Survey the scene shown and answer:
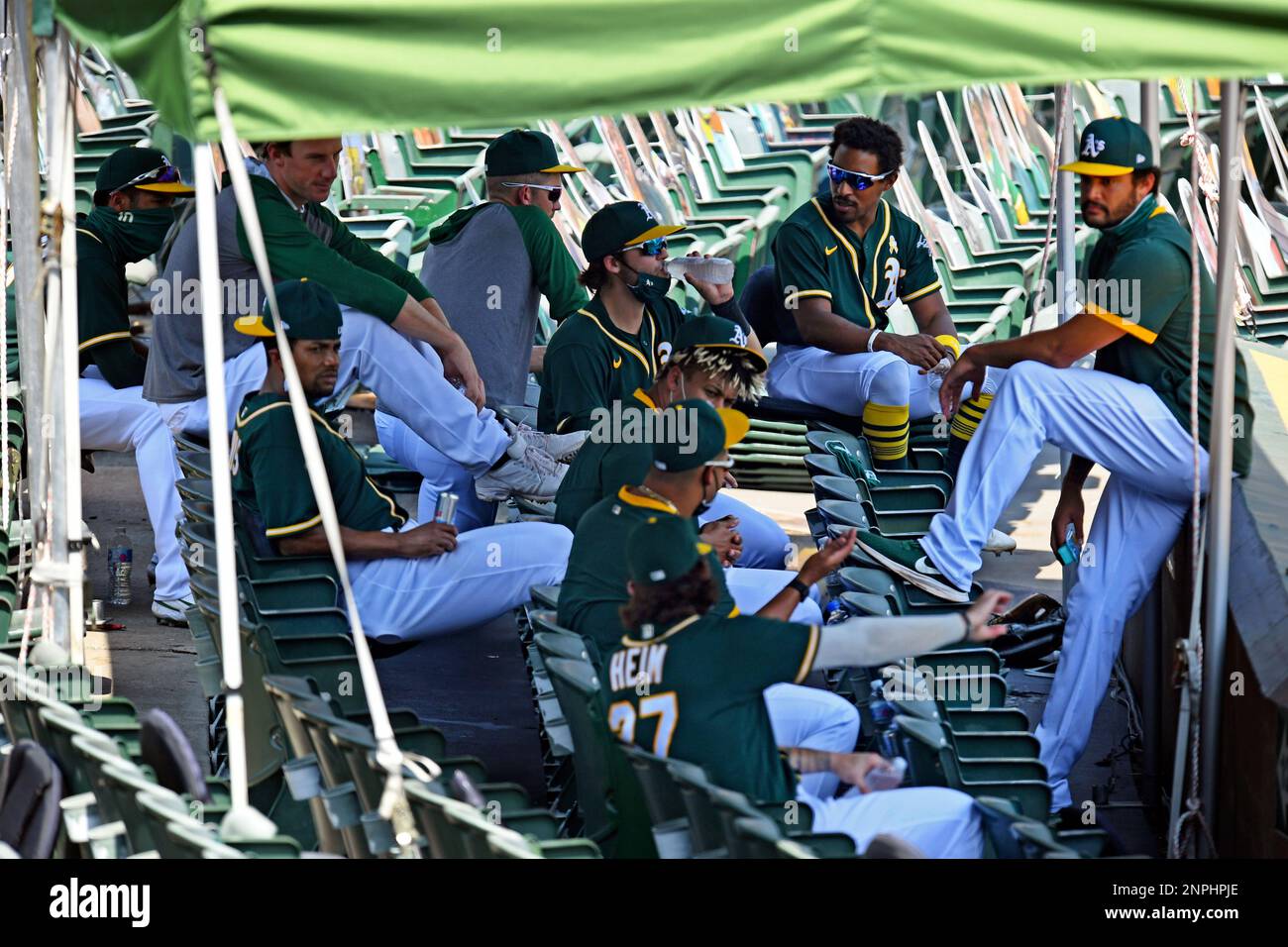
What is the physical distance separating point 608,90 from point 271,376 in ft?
7.78

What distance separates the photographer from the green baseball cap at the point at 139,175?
757cm

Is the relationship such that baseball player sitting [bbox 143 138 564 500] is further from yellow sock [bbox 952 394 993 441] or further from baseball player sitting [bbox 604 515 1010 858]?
baseball player sitting [bbox 604 515 1010 858]

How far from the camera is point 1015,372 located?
19.5 ft

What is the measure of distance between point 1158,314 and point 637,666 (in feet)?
7.69

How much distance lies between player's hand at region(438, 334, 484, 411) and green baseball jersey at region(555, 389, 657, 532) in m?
0.78

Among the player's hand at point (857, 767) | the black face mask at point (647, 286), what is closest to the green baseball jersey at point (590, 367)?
the black face mask at point (647, 286)

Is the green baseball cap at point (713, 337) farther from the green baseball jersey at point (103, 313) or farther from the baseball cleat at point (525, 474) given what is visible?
the green baseball jersey at point (103, 313)

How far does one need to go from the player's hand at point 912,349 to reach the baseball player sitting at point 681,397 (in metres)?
Answer: 0.85

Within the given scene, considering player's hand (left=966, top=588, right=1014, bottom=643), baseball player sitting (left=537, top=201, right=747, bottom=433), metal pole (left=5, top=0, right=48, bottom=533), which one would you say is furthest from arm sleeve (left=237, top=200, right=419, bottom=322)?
player's hand (left=966, top=588, right=1014, bottom=643)

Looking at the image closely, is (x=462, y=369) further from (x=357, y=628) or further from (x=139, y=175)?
(x=357, y=628)

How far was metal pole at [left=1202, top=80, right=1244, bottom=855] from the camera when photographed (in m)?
4.77

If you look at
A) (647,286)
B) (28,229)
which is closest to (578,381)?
(647,286)

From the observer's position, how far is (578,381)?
687 centimetres
